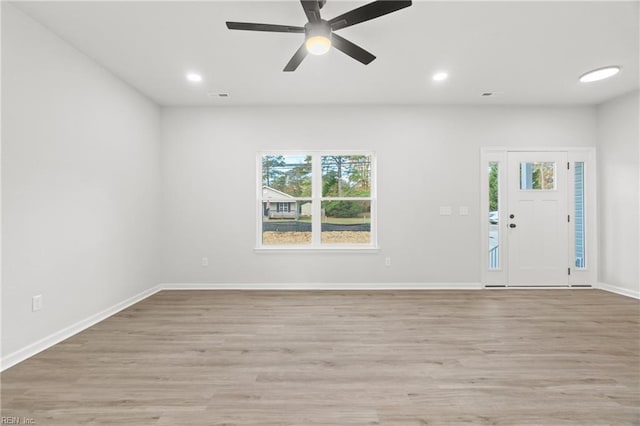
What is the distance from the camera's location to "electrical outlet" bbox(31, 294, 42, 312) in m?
2.45

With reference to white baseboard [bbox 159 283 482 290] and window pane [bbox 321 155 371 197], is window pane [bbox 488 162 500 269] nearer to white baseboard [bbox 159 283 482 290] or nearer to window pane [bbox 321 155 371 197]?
white baseboard [bbox 159 283 482 290]

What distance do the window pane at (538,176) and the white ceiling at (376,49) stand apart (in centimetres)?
96

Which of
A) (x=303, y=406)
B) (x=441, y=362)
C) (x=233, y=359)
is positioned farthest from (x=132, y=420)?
(x=441, y=362)

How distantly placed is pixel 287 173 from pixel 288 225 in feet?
2.66

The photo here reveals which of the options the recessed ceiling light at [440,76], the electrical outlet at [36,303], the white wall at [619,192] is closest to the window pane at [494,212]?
the white wall at [619,192]

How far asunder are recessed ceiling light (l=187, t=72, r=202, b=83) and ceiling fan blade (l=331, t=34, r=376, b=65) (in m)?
1.93

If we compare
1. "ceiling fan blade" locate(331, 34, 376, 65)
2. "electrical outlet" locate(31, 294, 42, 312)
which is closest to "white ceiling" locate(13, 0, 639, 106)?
"ceiling fan blade" locate(331, 34, 376, 65)

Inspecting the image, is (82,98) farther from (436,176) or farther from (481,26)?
(436,176)

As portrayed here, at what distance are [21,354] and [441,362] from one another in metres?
3.28

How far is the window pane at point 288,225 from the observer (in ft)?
15.2

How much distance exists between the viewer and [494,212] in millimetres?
4543

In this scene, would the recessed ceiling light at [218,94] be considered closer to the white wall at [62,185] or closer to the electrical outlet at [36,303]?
the white wall at [62,185]

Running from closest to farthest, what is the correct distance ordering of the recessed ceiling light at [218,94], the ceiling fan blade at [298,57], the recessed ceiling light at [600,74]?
the ceiling fan blade at [298,57] < the recessed ceiling light at [600,74] < the recessed ceiling light at [218,94]

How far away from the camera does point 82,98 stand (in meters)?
2.98
